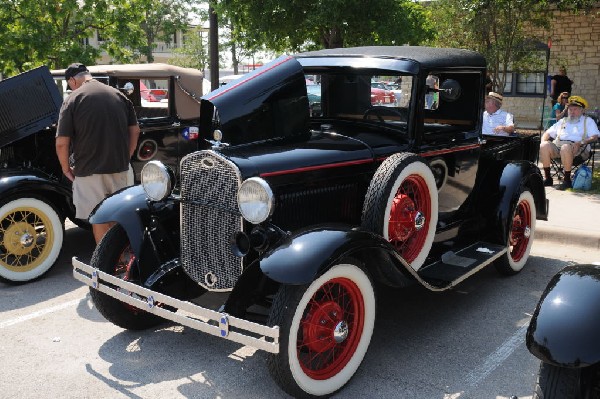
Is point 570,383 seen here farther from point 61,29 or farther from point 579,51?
point 579,51

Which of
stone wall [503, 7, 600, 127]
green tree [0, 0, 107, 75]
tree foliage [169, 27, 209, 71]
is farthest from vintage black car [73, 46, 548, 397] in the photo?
tree foliage [169, 27, 209, 71]

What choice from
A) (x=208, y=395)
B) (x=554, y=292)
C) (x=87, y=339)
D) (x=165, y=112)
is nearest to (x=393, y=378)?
(x=208, y=395)

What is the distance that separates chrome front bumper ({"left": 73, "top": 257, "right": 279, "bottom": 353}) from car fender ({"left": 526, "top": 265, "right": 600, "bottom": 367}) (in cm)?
116

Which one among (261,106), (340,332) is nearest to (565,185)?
(261,106)

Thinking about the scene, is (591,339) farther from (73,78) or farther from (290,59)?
(73,78)

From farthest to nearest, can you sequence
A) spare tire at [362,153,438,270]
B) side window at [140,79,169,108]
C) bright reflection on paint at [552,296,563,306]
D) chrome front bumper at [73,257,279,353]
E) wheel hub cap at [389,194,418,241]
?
side window at [140,79,169,108] < wheel hub cap at [389,194,418,241] < spare tire at [362,153,438,270] < chrome front bumper at [73,257,279,353] < bright reflection on paint at [552,296,563,306]

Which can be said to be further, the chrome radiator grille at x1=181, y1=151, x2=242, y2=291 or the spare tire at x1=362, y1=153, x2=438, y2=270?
the spare tire at x1=362, y1=153, x2=438, y2=270

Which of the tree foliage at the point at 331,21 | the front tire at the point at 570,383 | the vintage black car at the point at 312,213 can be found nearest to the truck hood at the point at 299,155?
the vintage black car at the point at 312,213

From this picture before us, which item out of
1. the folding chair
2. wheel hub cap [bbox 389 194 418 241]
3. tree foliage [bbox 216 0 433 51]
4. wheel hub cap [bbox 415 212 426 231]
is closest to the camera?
wheel hub cap [bbox 389 194 418 241]

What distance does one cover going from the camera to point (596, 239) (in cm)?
615

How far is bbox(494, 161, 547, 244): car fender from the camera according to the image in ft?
15.8

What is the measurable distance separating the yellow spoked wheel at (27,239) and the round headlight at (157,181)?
180 centimetres

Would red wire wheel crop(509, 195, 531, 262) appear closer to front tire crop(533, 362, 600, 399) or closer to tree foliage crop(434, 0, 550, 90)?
front tire crop(533, 362, 600, 399)

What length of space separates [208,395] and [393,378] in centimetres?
105
